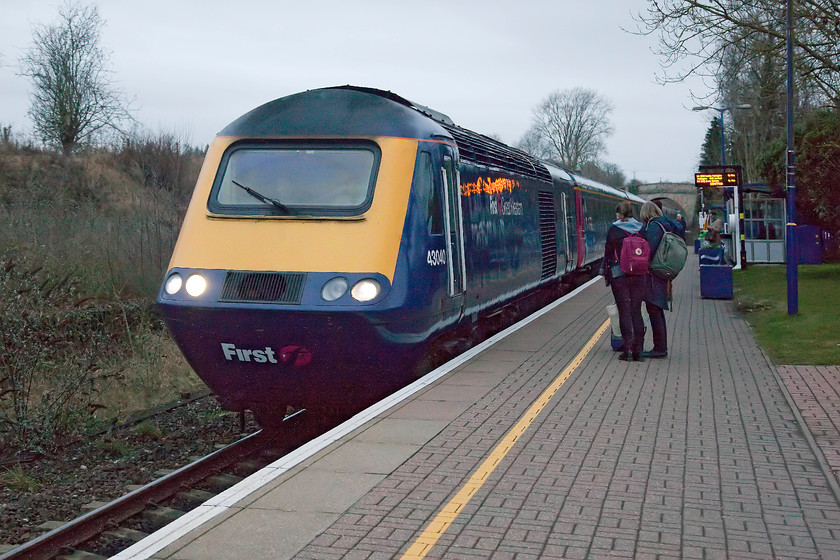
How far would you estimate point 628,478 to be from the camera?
5539 millimetres

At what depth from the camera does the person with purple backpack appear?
1009 centimetres

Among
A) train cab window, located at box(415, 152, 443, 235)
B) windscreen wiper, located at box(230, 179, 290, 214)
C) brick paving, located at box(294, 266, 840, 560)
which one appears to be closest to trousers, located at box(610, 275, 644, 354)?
brick paving, located at box(294, 266, 840, 560)

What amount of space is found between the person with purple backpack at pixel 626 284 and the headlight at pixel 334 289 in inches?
149

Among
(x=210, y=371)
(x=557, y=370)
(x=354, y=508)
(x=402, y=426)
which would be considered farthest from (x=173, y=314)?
(x=557, y=370)

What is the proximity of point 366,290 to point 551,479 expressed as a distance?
106 inches

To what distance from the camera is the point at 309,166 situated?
8352 mm

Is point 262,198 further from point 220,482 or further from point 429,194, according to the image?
point 220,482

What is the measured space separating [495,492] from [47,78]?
34022mm

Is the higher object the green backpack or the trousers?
the green backpack

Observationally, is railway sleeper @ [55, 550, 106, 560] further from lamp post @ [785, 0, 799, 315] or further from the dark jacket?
lamp post @ [785, 0, 799, 315]

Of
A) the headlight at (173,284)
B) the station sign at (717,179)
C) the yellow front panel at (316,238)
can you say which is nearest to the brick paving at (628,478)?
the yellow front panel at (316,238)

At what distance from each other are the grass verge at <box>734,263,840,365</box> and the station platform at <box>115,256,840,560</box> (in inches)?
76.1

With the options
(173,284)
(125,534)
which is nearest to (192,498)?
(125,534)

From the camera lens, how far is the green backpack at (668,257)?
1002 centimetres
